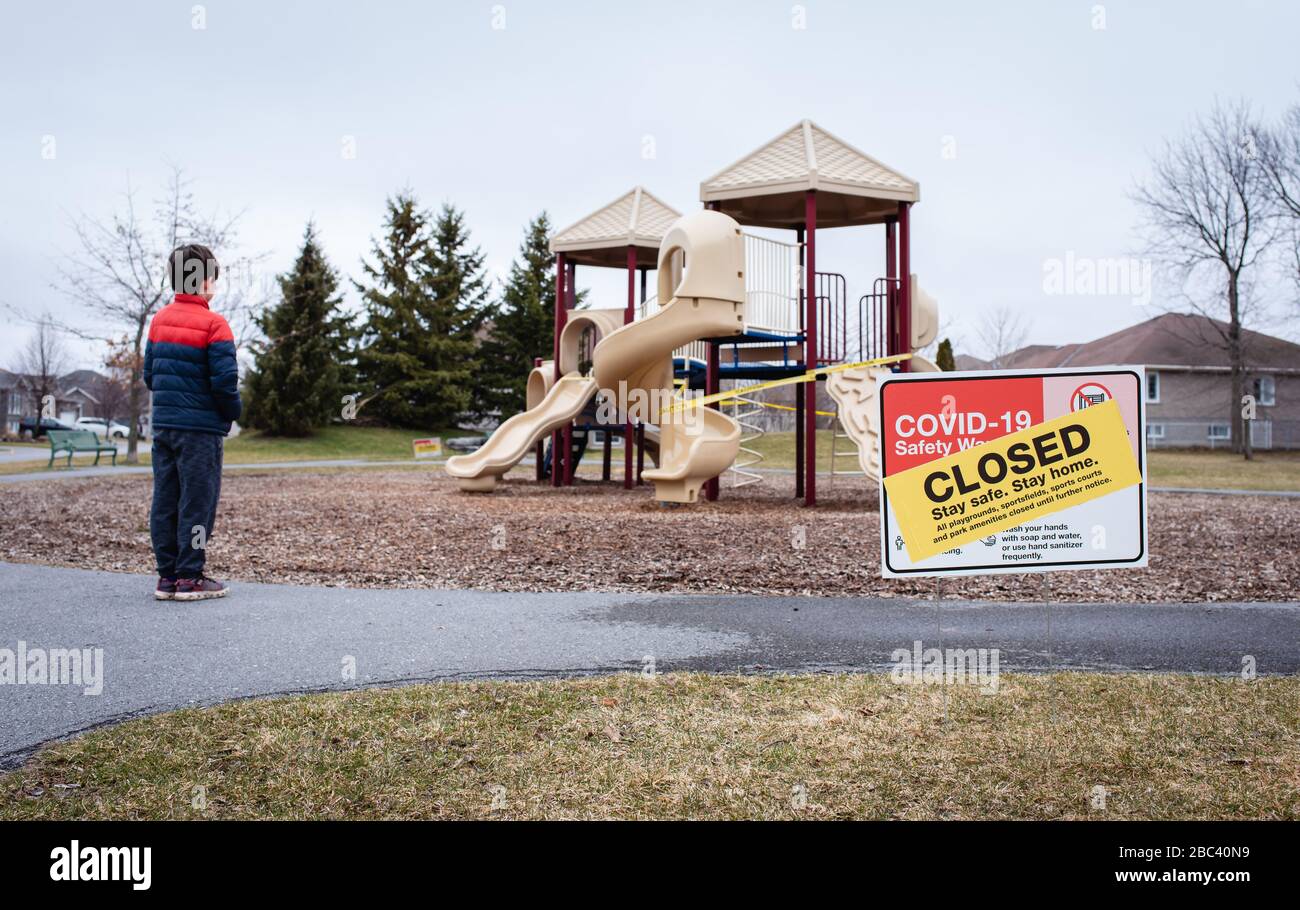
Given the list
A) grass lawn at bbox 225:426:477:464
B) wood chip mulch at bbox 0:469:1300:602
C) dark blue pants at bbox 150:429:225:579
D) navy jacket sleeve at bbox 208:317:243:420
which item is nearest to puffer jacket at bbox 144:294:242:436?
navy jacket sleeve at bbox 208:317:243:420

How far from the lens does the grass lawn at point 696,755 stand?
10.5ft

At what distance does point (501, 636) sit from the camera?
5984mm

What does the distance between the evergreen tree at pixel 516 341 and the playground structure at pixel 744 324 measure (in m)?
29.5

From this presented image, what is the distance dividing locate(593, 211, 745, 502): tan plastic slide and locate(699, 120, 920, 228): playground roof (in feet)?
4.59

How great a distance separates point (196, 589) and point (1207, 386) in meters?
50.7

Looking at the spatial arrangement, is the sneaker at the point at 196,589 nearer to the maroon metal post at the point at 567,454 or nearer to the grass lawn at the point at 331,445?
the maroon metal post at the point at 567,454

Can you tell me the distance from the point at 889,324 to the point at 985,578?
28.2ft

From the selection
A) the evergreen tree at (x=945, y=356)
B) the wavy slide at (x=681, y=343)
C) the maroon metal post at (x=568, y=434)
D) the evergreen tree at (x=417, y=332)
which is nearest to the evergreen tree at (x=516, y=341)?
the evergreen tree at (x=417, y=332)

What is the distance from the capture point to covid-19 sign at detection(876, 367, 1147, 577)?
14.4ft

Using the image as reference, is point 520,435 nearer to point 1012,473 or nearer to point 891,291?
point 891,291

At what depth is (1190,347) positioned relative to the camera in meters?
48.9

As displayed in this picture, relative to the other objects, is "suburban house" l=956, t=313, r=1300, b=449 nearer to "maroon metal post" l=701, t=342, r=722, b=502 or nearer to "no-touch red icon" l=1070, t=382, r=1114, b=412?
"maroon metal post" l=701, t=342, r=722, b=502
